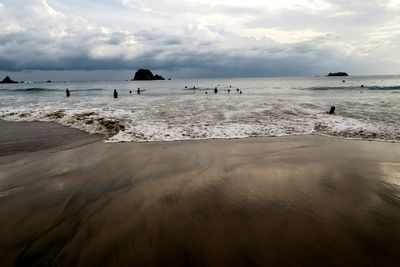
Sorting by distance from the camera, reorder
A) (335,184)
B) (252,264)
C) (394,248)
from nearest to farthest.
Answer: (252,264)
(394,248)
(335,184)

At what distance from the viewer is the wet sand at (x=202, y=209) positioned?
3.48 metres

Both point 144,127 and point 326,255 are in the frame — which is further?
point 144,127

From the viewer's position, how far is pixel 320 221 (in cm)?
424

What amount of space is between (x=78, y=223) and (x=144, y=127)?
8750 millimetres

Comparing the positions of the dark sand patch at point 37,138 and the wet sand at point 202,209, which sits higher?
the wet sand at point 202,209

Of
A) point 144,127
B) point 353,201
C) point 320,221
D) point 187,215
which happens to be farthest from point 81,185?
point 144,127

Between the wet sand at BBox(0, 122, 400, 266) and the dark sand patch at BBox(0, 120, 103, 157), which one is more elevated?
the wet sand at BBox(0, 122, 400, 266)

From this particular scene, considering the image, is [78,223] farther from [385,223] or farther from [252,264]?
[385,223]

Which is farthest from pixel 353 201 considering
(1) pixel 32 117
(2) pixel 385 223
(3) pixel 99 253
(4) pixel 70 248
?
(1) pixel 32 117

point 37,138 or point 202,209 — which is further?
point 37,138

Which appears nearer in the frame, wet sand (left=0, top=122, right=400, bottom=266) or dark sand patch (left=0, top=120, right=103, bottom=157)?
wet sand (left=0, top=122, right=400, bottom=266)

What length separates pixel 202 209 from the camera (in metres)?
4.71

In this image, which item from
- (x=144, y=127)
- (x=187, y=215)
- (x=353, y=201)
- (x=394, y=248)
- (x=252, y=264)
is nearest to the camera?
(x=252, y=264)

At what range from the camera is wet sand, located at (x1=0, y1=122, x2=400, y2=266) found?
11.4 feet
